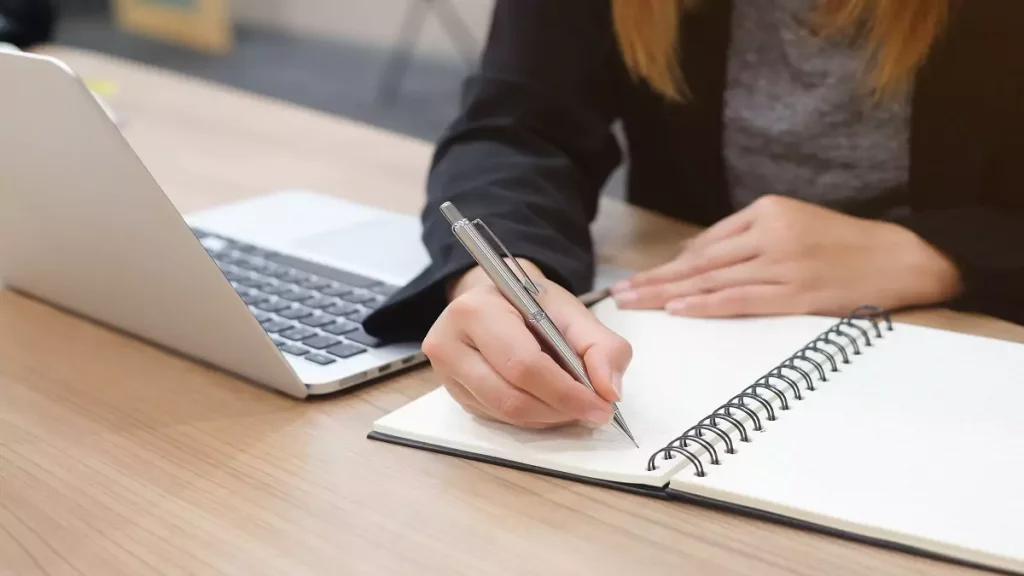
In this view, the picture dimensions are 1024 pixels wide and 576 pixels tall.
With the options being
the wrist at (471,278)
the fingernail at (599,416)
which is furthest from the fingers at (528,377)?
the wrist at (471,278)

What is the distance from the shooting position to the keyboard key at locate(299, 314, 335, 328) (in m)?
0.63

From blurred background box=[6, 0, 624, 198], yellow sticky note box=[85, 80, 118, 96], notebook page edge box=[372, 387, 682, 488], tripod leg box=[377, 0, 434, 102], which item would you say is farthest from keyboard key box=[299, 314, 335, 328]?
tripod leg box=[377, 0, 434, 102]

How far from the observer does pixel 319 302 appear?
0.67m

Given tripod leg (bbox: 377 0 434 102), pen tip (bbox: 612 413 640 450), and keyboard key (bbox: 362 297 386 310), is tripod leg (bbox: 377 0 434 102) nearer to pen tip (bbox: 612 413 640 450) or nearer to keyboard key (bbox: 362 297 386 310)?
keyboard key (bbox: 362 297 386 310)

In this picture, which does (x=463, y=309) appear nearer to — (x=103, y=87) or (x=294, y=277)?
(x=294, y=277)

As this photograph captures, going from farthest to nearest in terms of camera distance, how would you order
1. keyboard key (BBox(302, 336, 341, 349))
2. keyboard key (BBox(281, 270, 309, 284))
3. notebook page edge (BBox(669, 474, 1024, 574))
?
keyboard key (BBox(281, 270, 309, 284)), keyboard key (BBox(302, 336, 341, 349)), notebook page edge (BBox(669, 474, 1024, 574))

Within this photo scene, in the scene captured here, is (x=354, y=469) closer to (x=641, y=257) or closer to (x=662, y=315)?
(x=662, y=315)

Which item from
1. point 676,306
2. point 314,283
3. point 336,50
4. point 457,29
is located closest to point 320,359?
point 314,283

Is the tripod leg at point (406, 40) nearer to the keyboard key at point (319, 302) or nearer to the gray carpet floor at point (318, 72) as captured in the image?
the gray carpet floor at point (318, 72)

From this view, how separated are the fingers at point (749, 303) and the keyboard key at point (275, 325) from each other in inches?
9.9

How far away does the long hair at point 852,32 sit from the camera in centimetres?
75

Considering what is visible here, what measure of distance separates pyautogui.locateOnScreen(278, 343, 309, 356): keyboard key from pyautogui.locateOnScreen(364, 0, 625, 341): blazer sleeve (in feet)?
0.33

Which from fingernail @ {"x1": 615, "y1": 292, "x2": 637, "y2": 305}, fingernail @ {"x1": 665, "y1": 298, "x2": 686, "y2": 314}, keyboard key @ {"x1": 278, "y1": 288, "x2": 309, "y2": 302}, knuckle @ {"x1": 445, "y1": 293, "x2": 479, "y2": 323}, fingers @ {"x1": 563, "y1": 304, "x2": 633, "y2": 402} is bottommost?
keyboard key @ {"x1": 278, "y1": 288, "x2": 309, "y2": 302}

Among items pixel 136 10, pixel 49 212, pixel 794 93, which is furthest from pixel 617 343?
pixel 136 10
